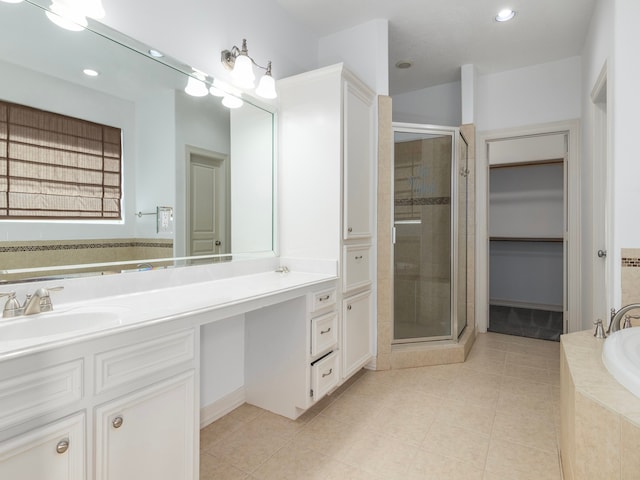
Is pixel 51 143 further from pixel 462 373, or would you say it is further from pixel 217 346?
pixel 462 373

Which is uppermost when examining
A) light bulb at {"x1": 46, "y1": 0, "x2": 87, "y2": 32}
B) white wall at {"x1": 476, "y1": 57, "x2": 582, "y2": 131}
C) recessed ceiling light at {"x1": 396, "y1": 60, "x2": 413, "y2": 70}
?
recessed ceiling light at {"x1": 396, "y1": 60, "x2": 413, "y2": 70}

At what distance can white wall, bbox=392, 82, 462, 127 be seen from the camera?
12.9ft

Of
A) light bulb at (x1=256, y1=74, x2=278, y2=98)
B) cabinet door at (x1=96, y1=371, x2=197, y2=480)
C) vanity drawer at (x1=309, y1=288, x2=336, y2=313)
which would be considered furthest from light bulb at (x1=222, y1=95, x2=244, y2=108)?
cabinet door at (x1=96, y1=371, x2=197, y2=480)

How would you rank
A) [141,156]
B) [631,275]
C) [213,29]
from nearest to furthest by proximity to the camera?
[141,156] < [631,275] < [213,29]

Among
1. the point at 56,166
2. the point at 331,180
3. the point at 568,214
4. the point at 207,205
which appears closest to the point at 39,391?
the point at 56,166

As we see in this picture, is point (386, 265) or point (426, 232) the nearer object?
point (386, 265)

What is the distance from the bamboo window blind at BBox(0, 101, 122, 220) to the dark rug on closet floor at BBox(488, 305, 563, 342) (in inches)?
149

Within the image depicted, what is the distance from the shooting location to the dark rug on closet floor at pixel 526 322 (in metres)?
3.69

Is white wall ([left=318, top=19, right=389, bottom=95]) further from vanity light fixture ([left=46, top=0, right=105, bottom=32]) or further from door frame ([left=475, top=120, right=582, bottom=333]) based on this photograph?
vanity light fixture ([left=46, top=0, right=105, bottom=32])

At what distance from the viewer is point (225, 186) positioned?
2168 millimetres

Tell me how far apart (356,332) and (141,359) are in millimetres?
1624

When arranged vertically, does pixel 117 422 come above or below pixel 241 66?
below

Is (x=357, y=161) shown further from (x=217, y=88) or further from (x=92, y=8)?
(x=92, y=8)

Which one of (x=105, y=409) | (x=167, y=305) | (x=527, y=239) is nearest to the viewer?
(x=105, y=409)
